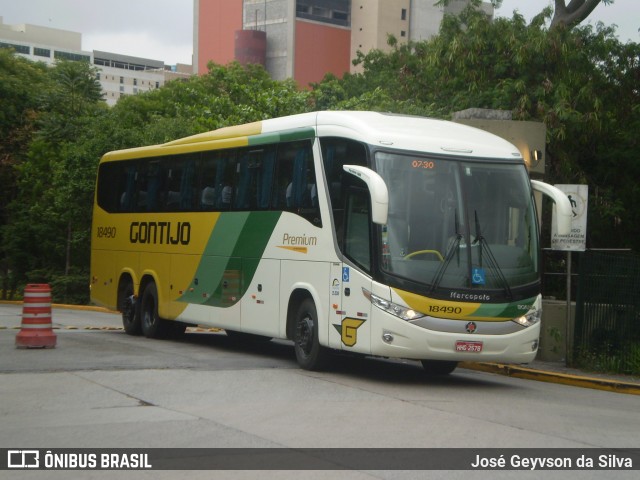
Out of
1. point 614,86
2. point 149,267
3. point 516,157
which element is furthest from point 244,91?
point 516,157

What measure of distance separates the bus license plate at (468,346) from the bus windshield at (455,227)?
2.36 ft

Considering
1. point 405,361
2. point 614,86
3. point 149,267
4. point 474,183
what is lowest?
point 405,361

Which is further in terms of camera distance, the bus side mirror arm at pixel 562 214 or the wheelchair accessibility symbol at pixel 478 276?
the bus side mirror arm at pixel 562 214

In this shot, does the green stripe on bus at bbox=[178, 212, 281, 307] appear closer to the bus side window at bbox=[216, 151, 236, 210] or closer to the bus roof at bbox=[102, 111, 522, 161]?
the bus side window at bbox=[216, 151, 236, 210]

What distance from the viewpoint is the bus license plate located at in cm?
1384

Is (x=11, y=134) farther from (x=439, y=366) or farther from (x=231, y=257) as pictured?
(x=439, y=366)

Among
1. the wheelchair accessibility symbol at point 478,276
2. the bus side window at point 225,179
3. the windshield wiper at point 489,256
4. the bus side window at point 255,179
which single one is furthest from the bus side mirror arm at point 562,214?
the bus side window at point 225,179

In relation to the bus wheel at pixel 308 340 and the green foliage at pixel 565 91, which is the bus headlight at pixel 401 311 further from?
the green foliage at pixel 565 91

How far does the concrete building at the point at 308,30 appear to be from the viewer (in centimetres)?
12594

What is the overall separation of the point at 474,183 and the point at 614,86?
71.2ft

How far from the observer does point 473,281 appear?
13961mm

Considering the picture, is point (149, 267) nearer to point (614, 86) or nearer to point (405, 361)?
point (405, 361)

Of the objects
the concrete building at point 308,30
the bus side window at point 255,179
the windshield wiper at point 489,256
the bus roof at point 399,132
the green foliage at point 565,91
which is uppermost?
the concrete building at point 308,30

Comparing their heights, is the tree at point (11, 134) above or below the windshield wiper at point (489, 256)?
above
